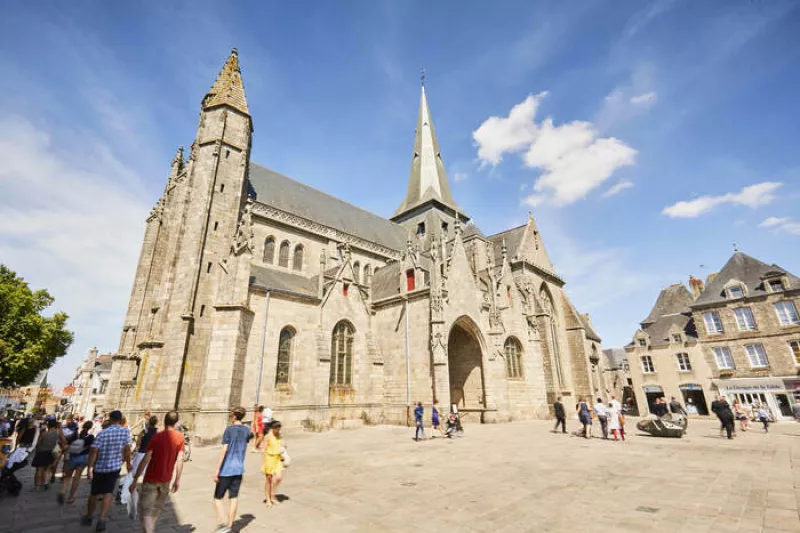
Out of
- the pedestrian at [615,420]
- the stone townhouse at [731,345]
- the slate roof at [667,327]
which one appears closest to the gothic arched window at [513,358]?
the pedestrian at [615,420]

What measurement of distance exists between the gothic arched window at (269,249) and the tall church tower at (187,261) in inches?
118

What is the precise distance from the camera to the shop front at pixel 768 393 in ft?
74.6

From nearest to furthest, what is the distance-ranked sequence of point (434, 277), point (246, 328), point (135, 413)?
point (135, 413) → point (246, 328) → point (434, 277)

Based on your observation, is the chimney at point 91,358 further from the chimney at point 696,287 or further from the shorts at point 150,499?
the chimney at point 696,287

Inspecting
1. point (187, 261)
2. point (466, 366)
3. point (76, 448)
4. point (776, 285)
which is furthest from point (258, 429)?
point (776, 285)

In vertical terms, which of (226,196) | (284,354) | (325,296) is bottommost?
(284,354)

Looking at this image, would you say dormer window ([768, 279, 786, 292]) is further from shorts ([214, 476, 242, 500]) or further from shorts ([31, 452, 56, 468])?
shorts ([31, 452, 56, 468])

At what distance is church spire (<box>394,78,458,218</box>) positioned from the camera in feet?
129

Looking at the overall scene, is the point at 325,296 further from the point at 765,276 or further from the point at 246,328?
the point at 765,276

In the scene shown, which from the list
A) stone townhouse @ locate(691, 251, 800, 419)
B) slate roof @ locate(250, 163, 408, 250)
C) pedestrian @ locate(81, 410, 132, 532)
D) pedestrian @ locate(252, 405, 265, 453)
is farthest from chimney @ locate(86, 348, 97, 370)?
stone townhouse @ locate(691, 251, 800, 419)

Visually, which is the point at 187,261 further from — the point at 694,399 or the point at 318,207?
the point at 694,399

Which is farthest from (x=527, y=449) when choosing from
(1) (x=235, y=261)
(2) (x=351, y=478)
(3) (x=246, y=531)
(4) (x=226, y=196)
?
(4) (x=226, y=196)

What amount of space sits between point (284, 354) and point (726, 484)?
15054mm

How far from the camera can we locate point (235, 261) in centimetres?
1548
